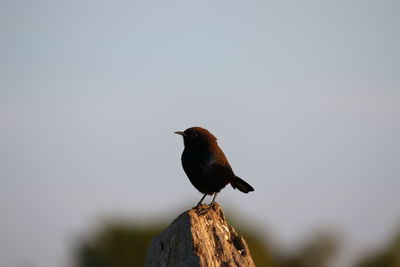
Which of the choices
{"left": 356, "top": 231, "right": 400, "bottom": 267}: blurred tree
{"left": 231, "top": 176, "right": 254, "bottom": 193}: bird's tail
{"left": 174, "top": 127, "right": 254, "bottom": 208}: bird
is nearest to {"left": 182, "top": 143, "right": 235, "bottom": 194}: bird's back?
{"left": 174, "top": 127, "right": 254, "bottom": 208}: bird

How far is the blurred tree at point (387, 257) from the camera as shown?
3041 cm

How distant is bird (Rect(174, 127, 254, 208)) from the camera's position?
31.8 ft

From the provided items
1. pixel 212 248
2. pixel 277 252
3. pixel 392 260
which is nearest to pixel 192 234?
pixel 212 248

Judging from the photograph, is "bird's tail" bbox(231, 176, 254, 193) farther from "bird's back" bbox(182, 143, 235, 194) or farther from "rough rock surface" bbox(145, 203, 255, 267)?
"rough rock surface" bbox(145, 203, 255, 267)

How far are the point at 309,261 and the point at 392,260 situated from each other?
5207 millimetres

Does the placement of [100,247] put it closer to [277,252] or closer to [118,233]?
[118,233]

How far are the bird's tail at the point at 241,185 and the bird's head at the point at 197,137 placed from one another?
0.81 metres

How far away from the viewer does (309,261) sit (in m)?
35.2

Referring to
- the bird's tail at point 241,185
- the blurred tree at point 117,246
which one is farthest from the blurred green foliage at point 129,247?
the bird's tail at point 241,185

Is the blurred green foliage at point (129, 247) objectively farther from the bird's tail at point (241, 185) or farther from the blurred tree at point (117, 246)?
the bird's tail at point (241, 185)

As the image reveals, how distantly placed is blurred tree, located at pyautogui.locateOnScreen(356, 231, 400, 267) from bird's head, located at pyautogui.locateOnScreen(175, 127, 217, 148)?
21620mm

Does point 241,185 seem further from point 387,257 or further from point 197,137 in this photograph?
point 387,257

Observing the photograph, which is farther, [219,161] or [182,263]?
[219,161]

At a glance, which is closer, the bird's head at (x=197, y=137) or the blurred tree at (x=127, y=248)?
the bird's head at (x=197, y=137)
